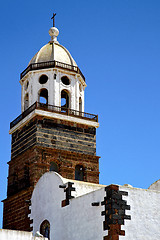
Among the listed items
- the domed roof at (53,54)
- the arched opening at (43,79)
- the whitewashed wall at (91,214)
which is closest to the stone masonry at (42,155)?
the arched opening at (43,79)

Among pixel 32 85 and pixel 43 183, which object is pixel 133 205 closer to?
pixel 43 183

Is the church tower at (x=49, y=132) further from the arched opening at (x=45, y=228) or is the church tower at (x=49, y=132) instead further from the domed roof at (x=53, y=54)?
the arched opening at (x=45, y=228)

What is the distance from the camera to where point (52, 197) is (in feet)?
89.2

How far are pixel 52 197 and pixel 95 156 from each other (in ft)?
31.5

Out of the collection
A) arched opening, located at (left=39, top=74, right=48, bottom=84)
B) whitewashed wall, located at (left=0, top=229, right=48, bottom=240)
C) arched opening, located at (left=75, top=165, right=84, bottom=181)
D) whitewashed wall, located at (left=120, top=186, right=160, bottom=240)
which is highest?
arched opening, located at (left=39, top=74, right=48, bottom=84)

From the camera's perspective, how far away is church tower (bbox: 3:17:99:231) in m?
34.0

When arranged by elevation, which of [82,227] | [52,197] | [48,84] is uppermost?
[48,84]

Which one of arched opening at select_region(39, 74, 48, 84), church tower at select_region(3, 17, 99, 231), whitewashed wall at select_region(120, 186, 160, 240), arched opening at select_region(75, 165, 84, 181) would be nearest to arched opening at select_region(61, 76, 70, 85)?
church tower at select_region(3, 17, 99, 231)

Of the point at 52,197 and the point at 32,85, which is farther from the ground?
the point at 32,85

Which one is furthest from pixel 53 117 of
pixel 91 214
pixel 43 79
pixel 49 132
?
pixel 91 214

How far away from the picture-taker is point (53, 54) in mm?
37969

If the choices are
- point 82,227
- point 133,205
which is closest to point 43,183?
point 82,227

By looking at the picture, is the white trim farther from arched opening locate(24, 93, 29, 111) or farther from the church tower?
arched opening locate(24, 93, 29, 111)

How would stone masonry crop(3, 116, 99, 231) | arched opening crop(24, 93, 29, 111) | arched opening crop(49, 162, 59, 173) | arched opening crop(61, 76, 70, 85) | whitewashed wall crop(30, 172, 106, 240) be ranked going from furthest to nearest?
1. arched opening crop(24, 93, 29, 111)
2. arched opening crop(61, 76, 70, 85)
3. arched opening crop(49, 162, 59, 173)
4. stone masonry crop(3, 116, 99, 231)
5. whitewashed wall crop(30, 172, 106, 240)
